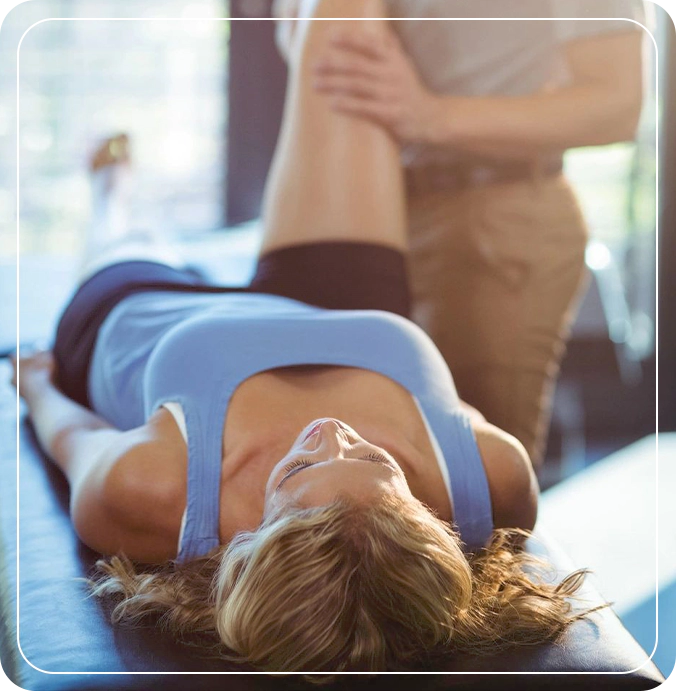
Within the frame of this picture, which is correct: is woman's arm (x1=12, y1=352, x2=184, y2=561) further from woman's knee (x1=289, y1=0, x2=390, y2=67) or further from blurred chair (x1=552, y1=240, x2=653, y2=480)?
blurred chair (x1=552, y1=240, x2=653, y2=480)

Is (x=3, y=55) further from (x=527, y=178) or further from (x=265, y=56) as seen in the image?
(x=527, y=178)

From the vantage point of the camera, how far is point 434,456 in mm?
781

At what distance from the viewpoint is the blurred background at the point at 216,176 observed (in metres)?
0.86

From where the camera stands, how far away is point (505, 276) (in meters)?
1.06

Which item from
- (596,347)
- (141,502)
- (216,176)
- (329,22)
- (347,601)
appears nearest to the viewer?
(347,601)

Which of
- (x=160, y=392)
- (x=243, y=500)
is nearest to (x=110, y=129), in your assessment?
(x=160, y=392)

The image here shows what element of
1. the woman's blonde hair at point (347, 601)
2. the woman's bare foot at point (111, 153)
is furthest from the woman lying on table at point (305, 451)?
the woman's bare foot at point (111, 153)

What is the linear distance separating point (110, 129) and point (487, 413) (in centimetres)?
57

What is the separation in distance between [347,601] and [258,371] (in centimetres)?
27

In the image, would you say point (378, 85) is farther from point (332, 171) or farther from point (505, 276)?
point (505, 276)

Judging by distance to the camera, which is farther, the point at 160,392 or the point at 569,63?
the point at 569,63

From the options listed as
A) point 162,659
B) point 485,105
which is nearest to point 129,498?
point 162,659

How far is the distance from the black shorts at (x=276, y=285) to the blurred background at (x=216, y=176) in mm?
43

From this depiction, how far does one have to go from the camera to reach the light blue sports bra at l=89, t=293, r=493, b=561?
75 centimetres
